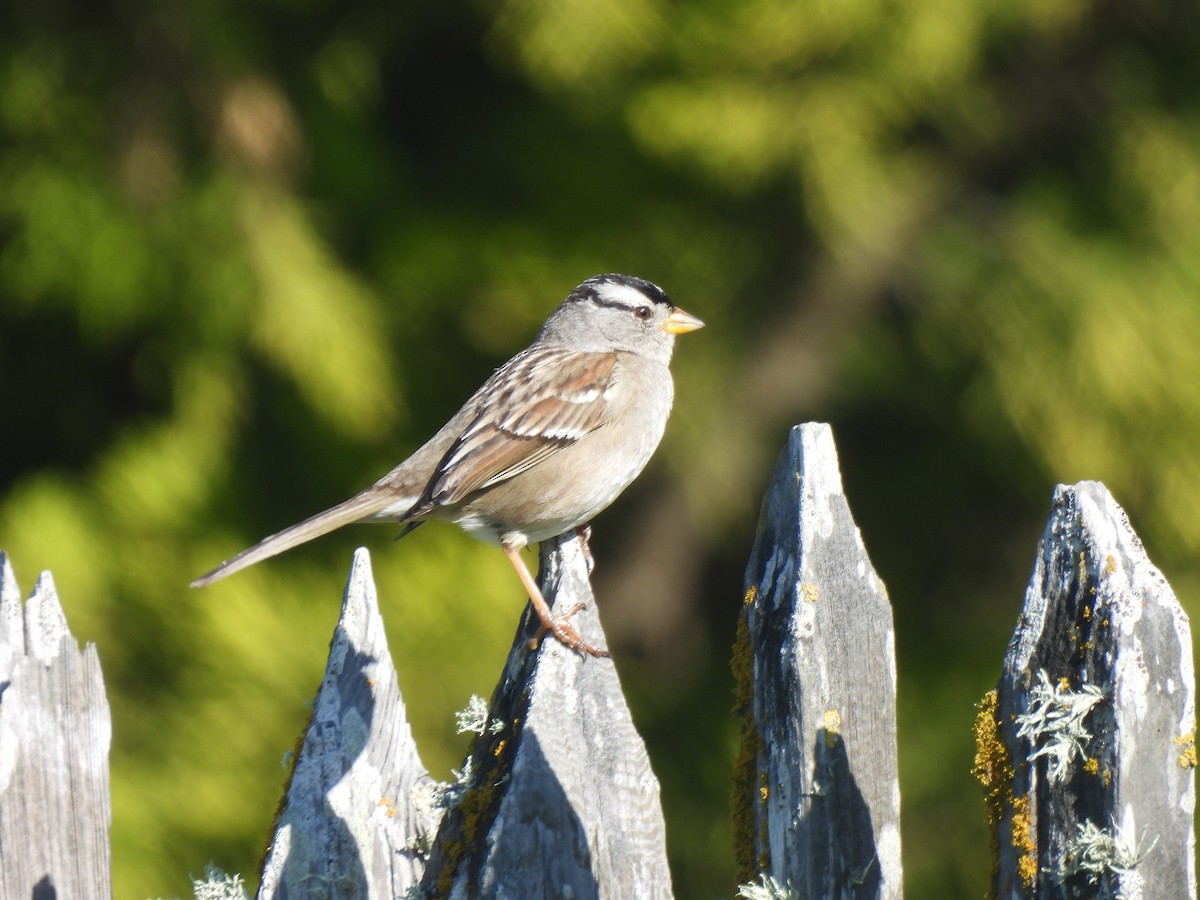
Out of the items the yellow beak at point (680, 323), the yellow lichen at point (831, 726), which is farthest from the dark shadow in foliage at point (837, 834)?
the yellow beak at point (680, 323)

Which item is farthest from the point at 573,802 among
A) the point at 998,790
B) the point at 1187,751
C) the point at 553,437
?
the point at 553,437

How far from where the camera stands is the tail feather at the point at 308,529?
272 cm

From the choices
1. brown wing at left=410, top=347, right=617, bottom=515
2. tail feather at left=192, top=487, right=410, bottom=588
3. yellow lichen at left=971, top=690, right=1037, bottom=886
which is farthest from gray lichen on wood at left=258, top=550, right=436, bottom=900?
brown wing at left=410, top=347, right=617, bottom=515

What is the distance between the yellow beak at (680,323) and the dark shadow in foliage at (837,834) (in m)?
2.08

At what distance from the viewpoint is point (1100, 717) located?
1388 mm

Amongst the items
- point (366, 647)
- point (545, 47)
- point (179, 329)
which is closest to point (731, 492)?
point (545, 47)

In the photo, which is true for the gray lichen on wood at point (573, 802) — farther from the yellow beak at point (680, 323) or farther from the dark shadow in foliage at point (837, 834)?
the yellow beak at point (680, 323)

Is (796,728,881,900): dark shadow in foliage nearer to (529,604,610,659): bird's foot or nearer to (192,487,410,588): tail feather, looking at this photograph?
(529,604,610,659): bird's foot

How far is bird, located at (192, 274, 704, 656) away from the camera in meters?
3.13

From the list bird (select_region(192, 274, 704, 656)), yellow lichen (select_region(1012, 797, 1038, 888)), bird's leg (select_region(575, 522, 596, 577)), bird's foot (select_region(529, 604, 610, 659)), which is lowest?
yellow lichen (select_region(1012, 797, 1038, 888))

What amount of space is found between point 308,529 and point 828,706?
1.69 m

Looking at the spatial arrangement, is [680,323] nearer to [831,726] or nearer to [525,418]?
[525,418]

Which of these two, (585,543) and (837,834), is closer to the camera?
(837,834)

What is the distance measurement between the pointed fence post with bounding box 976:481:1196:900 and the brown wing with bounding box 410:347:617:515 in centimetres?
184
